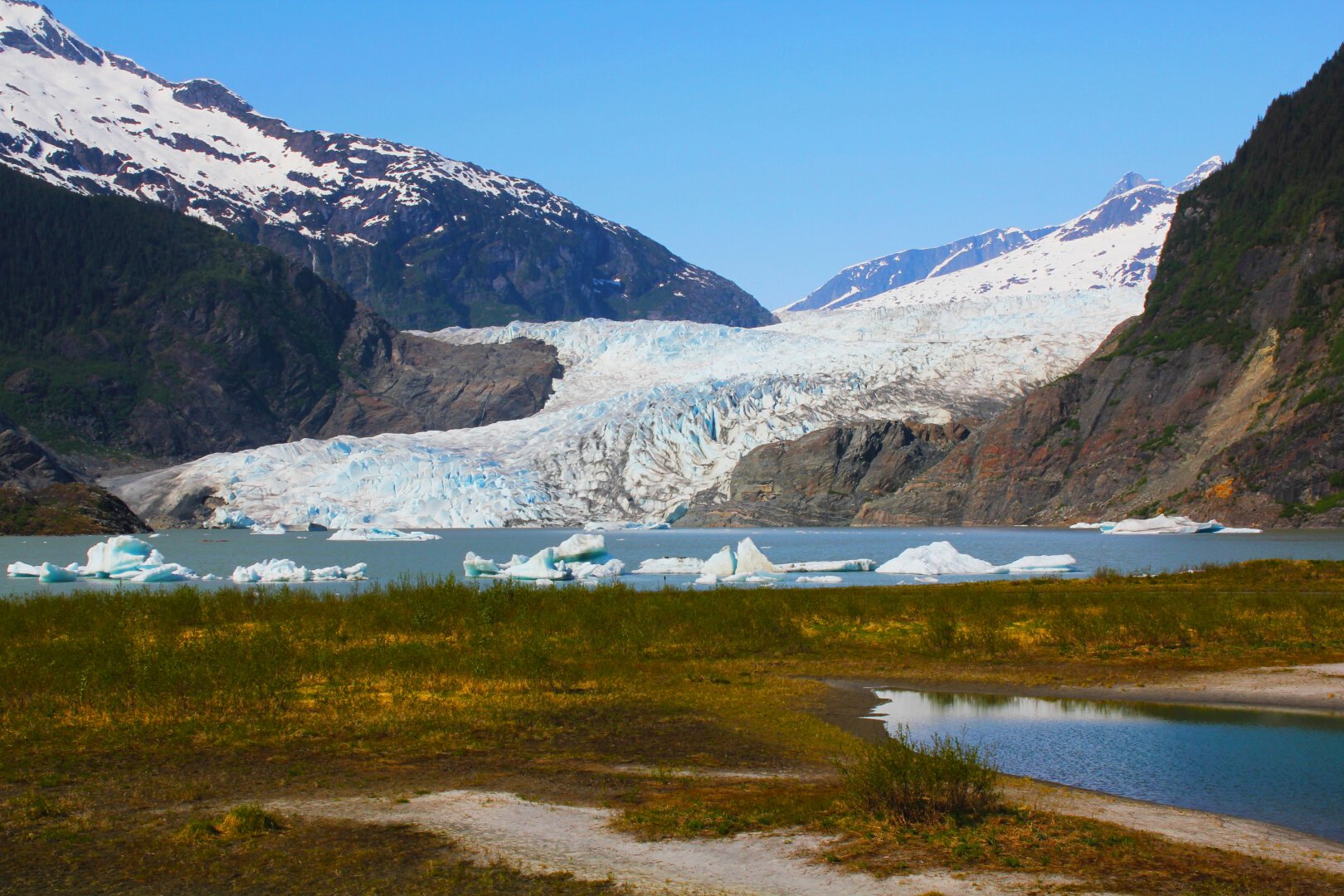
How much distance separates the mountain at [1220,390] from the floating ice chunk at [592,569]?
46.9 meters

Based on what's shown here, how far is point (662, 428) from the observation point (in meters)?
104

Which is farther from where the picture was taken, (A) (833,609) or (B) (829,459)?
(B) (829,459)

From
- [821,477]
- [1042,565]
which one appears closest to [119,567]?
[1042,565]

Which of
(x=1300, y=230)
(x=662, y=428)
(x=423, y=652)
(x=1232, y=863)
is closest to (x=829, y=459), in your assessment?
(x=662, y=428)

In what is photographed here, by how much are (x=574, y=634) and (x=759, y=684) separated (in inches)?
229

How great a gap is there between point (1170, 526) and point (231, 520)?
67.0 m

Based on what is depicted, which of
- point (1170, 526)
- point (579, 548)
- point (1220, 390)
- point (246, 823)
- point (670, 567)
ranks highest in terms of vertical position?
point (1220, 390)

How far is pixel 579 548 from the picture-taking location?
151ft

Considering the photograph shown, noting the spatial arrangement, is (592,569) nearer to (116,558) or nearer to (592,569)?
(592,569)

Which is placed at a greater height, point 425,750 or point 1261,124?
point 1261,124

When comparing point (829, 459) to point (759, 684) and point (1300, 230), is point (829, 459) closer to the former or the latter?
point (1300, 230)

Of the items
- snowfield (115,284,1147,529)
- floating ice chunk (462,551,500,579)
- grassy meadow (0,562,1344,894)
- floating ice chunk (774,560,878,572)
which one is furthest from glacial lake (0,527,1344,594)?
grassy meadow (0,562,1344,894)

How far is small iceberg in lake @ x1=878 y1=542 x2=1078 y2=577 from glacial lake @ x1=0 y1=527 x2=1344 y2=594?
1005 millimetres

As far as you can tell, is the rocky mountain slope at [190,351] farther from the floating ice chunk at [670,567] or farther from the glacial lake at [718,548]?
the floating ice chunk at [670,567]
